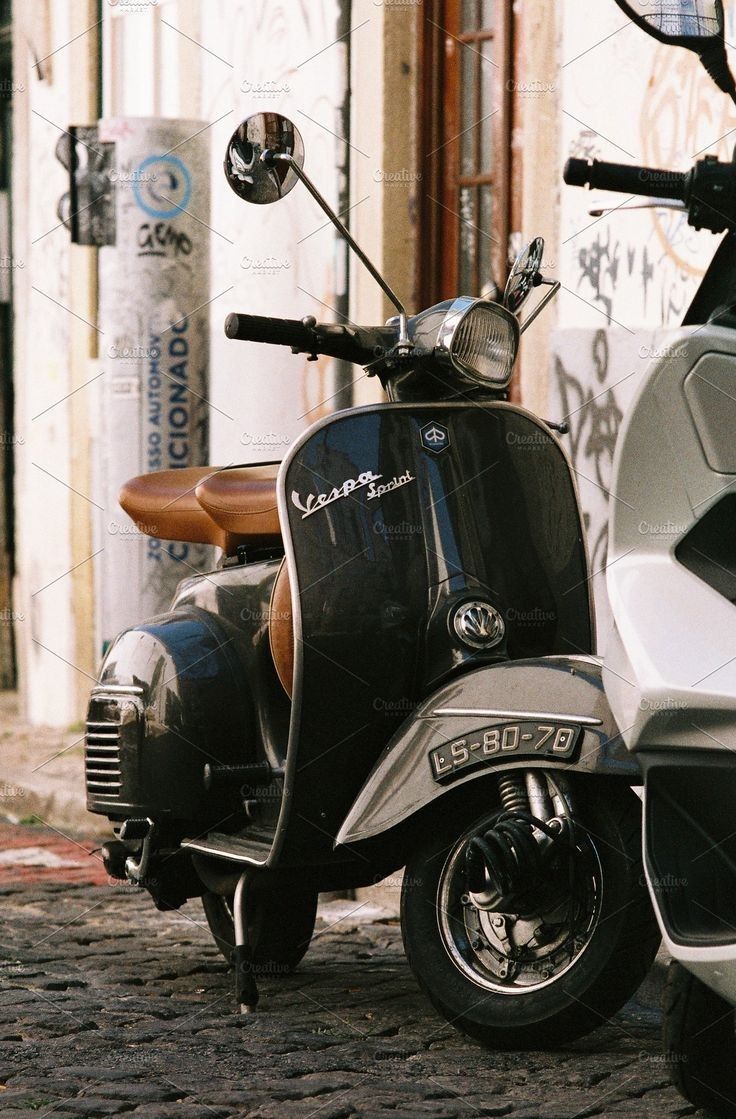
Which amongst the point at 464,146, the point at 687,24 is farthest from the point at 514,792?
the point at 464,146

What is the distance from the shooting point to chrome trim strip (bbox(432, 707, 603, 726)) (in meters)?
3.84

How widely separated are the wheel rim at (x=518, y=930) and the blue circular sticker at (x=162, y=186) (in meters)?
4.50

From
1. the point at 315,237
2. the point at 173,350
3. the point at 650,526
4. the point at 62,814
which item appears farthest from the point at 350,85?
the point at 650,526

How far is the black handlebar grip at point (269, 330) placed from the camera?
14.1 ft

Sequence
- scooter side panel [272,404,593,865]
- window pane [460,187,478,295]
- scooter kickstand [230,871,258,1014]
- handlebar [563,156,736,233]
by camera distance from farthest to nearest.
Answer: window pane [460,187,478,295] < scooter kickstand [230,871,258,1014] < scooter side panel [272,404,593,865] < handlebar [563,156,736,233]

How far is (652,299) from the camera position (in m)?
6.41

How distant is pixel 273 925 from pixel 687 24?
8.01ft

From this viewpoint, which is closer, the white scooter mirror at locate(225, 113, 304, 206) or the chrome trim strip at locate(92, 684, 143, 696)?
the white scooter mirror at locate(225, 113, 304, 206)

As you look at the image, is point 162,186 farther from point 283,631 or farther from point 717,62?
point 717,62

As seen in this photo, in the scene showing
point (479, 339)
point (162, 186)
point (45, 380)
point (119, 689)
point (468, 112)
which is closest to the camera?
point (479, 339)

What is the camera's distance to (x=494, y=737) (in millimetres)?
3988

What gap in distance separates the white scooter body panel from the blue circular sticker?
15.9ft

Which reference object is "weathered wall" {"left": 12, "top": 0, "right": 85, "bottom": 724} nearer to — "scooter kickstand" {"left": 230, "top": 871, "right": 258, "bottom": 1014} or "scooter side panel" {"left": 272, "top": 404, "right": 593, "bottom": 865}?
"scooter kickstand" {"left": 230, "top": 871, "right": 258, "bottom": 1014}

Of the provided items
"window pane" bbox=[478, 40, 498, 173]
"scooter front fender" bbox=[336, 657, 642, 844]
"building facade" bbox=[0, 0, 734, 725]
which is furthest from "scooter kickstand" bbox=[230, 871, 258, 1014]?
"window pane" bbox=[478, 40, 498, 173]
